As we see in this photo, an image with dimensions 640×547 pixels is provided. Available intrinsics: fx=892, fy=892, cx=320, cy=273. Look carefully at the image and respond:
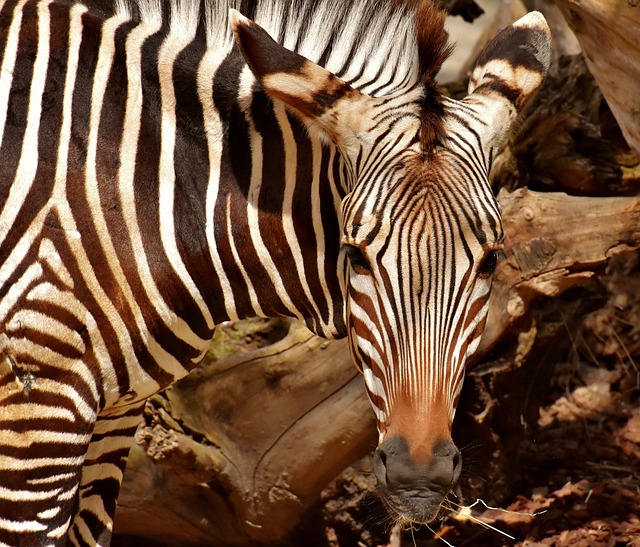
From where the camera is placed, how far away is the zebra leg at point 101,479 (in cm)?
426

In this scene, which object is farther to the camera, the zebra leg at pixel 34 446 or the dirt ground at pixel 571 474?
the dirt ground at pixel 571 474

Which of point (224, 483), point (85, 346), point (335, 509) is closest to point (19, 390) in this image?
point (85, 346)

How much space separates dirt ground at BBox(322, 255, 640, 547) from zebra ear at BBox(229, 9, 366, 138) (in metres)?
2.85

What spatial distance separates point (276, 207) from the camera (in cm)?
370

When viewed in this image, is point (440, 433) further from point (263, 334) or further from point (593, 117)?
point (593, 117)

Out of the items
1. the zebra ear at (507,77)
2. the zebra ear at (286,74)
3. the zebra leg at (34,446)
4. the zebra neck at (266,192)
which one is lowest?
the zebra leg at (34,446)

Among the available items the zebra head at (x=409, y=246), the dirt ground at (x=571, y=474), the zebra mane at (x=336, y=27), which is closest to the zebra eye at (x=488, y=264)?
the zebra head at (x=409, y=246)

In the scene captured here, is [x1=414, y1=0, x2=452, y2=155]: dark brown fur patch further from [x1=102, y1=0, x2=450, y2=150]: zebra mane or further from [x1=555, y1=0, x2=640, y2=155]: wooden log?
[x1=555, y1=0, x2=640, y2=155]: wooden log

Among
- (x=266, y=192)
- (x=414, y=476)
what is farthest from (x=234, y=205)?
(x=414, y=476)

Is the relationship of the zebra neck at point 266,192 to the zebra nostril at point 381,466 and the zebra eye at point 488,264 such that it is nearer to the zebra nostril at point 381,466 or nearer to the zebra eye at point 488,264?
the zebra eye at point 488,264

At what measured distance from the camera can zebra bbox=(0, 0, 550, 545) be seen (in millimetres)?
3248

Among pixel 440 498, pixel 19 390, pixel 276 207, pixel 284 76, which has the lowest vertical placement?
pixel 19 390

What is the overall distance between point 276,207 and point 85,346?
3.12 feet

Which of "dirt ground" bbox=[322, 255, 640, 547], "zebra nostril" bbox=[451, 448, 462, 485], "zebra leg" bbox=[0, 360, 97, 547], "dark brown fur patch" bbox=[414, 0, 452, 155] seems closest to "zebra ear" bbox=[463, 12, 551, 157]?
"dark brown fur patch" bbox=[414, 0, 452, 155]
